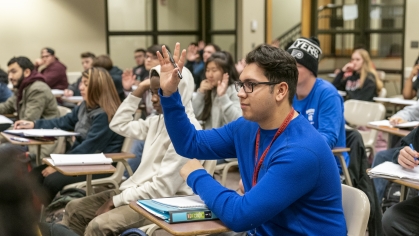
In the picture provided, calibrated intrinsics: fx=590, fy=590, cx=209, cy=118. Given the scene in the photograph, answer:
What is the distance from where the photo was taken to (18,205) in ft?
3.36

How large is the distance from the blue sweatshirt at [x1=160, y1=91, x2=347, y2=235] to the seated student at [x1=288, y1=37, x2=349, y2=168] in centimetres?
128

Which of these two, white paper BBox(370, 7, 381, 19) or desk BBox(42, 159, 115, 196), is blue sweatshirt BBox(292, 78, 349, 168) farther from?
white paper BBox(370, 7, 381, 19)

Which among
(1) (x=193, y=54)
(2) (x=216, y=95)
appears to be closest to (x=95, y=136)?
(2) (x=216, y=95)

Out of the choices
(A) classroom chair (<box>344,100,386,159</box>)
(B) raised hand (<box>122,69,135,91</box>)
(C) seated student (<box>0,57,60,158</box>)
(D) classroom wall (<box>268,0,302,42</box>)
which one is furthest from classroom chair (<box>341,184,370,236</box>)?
(D) classroom wall (<box>268,0,302,42</box>)

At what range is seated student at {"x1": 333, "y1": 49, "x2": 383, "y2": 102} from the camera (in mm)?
6723

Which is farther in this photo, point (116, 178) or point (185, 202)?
point (116, 178)

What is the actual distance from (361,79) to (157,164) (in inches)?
172

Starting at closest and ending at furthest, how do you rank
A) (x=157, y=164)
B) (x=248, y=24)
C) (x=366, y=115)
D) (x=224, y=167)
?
1. (x=157, y=164)
2. (x=224, y=167)
3. (x=366, y=115)
4. (x=248, y=24)

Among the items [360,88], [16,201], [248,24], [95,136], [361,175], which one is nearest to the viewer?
[16,201]

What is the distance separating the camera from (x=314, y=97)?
346 cm

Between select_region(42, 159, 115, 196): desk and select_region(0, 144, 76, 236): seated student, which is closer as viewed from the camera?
select_region(0, 144, 76, 236): seated student

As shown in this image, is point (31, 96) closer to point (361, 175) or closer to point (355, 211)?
point (361, 175)

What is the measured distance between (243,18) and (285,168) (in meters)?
8.20

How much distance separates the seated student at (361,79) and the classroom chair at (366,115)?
1409 mm
